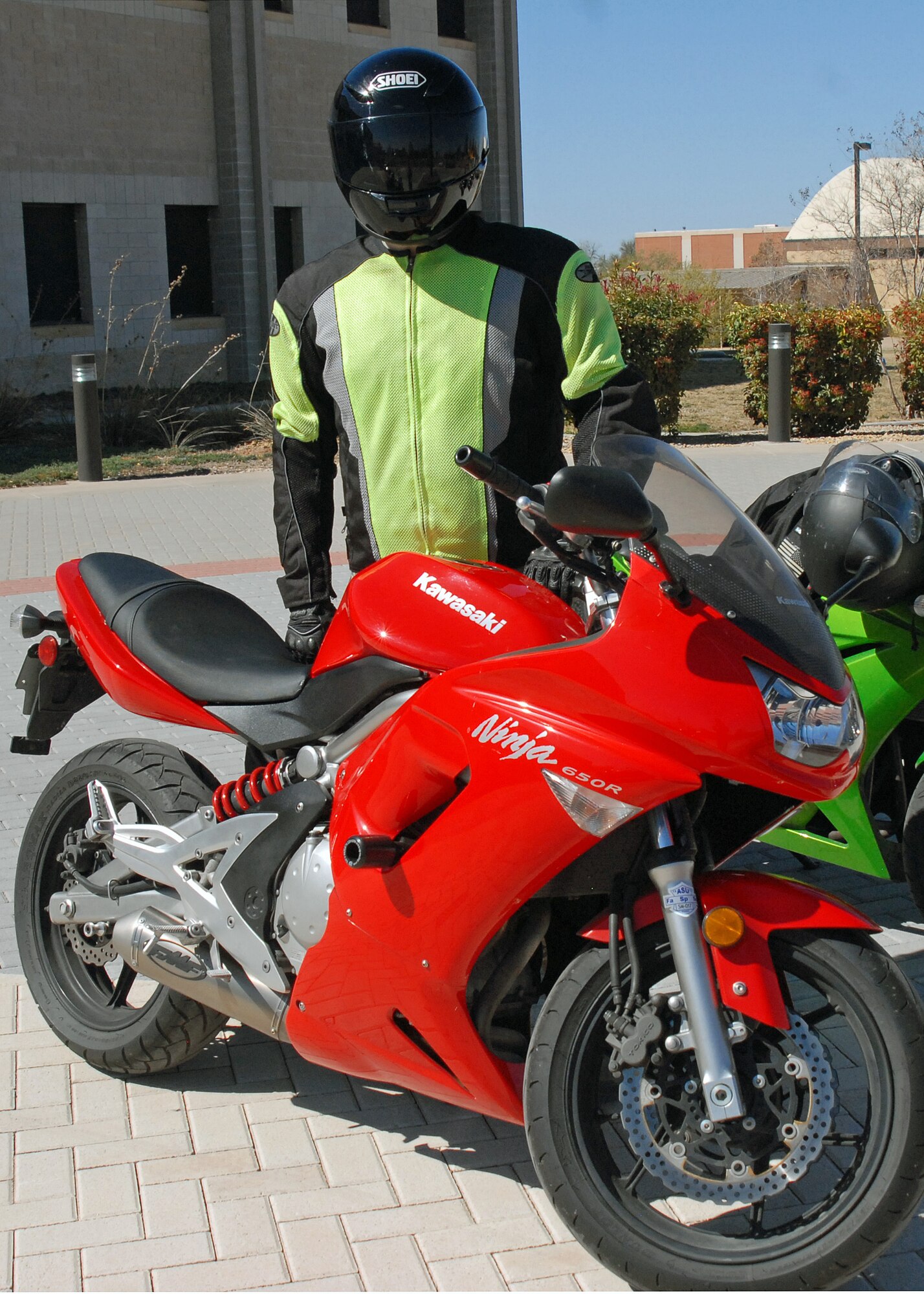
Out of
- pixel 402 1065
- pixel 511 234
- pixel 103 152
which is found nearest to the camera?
pixel 402 1065

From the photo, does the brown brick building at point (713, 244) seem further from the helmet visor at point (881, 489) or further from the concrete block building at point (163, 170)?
the helmet visor at point (881, 489)

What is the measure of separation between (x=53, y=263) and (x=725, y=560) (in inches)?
809

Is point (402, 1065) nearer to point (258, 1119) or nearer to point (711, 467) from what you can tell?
point (258, 1119)

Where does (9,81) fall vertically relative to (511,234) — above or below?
above

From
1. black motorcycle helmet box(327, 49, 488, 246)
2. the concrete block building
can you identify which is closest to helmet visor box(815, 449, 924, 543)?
black motorcycle helmet box(327, 49, 488, 246)

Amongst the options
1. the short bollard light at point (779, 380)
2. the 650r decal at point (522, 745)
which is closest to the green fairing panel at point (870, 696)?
the 650r decal at point (522, 745)

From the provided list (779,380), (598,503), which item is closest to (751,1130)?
(598,503)

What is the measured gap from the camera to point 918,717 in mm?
3637

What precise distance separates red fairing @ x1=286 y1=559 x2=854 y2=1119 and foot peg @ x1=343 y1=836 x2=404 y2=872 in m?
0.02

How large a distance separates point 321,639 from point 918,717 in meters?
1.53

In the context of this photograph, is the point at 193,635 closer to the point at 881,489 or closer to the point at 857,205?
the point at 881,489

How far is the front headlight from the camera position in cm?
213

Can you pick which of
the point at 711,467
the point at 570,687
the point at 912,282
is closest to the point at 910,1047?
the point at 570,687

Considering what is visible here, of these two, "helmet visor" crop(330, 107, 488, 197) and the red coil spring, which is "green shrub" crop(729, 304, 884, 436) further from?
the red coil spring
